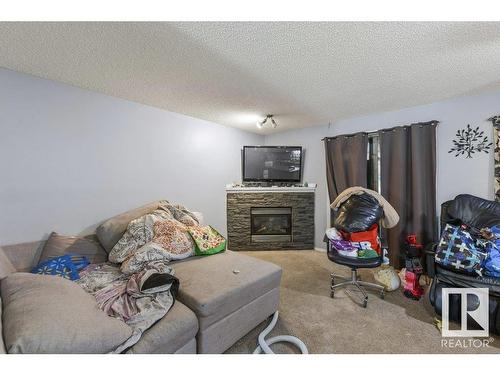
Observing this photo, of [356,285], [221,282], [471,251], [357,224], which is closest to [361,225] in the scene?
[357,224]

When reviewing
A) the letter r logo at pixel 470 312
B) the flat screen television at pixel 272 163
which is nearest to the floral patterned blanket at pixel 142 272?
the flat screen television at pixel 272 163

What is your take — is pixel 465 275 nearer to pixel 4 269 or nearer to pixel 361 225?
pixel 361 225

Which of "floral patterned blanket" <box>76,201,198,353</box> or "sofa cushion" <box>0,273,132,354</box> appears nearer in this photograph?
"sofa cushion" <box>0,273,132,354</box>

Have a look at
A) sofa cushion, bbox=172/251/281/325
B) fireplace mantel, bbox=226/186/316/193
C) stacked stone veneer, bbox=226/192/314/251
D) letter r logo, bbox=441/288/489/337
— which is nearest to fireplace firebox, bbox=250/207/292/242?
stacked stone veneer, bbox=226/192/314/251

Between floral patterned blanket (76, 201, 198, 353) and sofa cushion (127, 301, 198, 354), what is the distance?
1.3 inches

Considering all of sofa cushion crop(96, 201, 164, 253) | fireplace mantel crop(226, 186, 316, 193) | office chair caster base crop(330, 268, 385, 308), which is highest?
fireplace mantel crop(226, 186, 316, 193)

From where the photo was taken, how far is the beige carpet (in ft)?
4.87

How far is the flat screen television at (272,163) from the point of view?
3.78 meters

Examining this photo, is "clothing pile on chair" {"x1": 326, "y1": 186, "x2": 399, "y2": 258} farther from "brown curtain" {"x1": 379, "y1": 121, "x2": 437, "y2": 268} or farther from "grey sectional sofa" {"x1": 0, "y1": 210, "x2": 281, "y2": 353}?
"grey sectional sofa" {"x1": 0, "y1": 210, "x2": 281, "y2": 353}

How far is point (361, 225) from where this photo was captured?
6.99 ft

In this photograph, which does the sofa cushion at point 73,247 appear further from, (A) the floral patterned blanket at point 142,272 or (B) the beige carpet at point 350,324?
(B) the beige carpet at point 350,324
